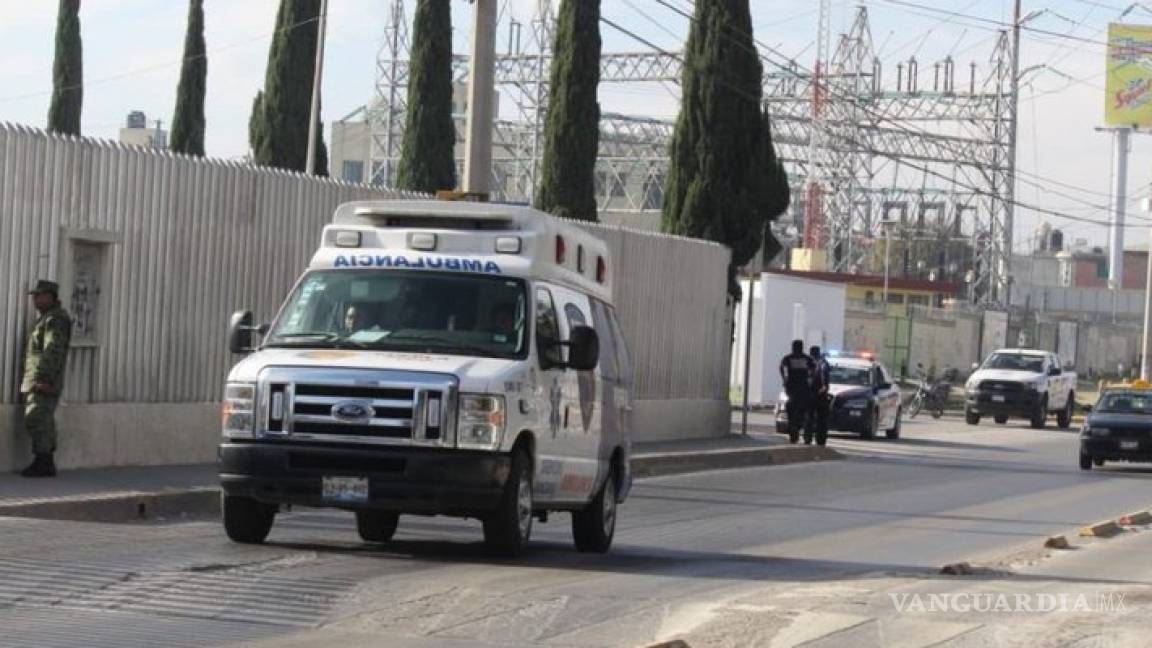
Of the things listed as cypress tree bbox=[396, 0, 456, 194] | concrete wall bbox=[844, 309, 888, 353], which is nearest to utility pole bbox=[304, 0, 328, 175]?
cypress tree bbox=[396, 0, 456, 194]

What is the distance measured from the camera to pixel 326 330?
49.3ft

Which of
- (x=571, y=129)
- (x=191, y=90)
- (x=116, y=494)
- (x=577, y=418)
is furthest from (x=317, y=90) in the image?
(x=577, y=418)

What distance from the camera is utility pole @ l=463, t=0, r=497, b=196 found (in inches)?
928

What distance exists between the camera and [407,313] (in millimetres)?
15078

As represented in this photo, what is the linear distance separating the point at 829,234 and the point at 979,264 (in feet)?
44.2

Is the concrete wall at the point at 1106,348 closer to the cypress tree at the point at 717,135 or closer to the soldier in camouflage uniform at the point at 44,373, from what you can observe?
the cypress tree at the point at 717,135

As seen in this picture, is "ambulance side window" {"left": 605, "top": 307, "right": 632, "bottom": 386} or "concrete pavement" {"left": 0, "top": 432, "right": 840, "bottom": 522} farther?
"ambulance side window" {"left": 605, "top": 307, "right": 632, "bottom": 386}

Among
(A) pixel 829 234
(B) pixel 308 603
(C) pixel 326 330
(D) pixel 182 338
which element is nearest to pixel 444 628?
(B) pixel 308 603

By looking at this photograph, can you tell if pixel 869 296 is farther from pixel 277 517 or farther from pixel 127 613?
pixel 127 613

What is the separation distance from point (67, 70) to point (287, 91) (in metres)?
14.6

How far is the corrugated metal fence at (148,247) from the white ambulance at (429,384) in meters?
4.63

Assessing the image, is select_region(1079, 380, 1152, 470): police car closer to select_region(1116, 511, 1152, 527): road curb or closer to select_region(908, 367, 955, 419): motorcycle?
select_region(1116, 511, 1152, 527): road curb

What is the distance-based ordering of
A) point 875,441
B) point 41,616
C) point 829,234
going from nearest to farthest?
point 41,616 → point 875,441 → point 829,234

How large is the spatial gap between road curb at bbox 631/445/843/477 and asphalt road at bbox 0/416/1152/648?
3.40 meters
